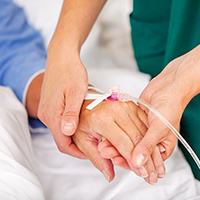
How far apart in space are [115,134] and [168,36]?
44cm

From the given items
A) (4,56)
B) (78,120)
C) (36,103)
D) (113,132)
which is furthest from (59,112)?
(4,56)

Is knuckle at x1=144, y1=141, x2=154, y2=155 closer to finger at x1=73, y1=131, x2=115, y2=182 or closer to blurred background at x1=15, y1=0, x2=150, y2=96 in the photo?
finger at x1=73, y1=131, x2=115, y2=182

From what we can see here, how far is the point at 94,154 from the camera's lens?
0.90 metres

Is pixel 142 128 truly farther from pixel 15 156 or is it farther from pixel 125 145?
pixel 15 156

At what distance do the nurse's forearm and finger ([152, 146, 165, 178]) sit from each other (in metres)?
0.40

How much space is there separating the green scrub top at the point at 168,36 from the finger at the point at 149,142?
0.97 feet

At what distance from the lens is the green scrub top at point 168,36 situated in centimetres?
104

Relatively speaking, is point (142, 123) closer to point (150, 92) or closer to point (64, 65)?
point (150, 92)

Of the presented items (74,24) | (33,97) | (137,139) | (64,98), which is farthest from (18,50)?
(137,139)

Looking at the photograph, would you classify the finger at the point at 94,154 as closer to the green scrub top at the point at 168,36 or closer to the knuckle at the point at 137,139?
the knuckle at the point at 137,139

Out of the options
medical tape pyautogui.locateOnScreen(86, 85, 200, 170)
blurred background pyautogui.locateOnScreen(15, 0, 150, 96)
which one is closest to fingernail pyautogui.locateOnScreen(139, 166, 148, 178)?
medical tape pyautogui.locateOnScreen(86, 85, 200, 170)

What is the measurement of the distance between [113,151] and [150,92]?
0.60ft

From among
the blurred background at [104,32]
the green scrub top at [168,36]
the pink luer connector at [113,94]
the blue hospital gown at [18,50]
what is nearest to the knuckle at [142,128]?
the pink luer connector at [113,94]

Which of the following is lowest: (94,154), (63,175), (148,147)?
(63,175)
